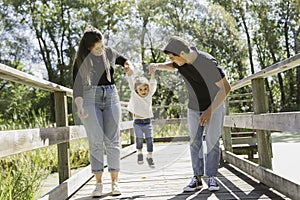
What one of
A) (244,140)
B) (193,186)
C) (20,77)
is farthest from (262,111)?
(244,140)

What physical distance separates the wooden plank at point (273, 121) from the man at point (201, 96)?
10.6 inches

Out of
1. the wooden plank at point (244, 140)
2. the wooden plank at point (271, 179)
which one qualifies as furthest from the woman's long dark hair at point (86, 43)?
the wooden plank at point (244, 140)

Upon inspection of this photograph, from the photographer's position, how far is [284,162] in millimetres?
5477

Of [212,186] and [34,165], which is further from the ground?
[34,165]

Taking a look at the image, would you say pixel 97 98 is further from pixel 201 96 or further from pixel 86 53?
pixel 201 96

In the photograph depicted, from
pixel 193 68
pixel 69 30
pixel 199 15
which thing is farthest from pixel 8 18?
pixel 193 68

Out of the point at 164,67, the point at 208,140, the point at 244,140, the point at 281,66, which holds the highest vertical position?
the point at 164,67

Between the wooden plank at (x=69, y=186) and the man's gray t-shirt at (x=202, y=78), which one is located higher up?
the man's gray t-shirt at (x=202, y=78)

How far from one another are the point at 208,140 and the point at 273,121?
67 cm

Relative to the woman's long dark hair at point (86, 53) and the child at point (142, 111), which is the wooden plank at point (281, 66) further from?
the child at point (142, 111)

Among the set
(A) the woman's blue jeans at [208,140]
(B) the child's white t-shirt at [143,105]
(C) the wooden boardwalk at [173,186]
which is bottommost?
(C) the wooden boardwalk at [173,186]

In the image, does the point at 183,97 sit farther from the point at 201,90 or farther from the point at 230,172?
the point at 201,90

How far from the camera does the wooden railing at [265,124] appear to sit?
2113 mm

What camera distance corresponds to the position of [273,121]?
234cm
